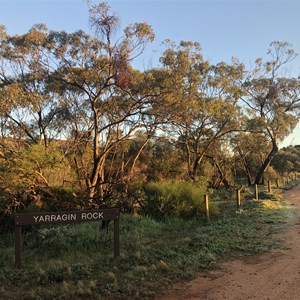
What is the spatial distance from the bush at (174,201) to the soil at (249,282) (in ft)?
24.3

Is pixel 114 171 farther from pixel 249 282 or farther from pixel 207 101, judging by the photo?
pixel 249 282

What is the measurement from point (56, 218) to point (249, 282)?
3995 millimetres

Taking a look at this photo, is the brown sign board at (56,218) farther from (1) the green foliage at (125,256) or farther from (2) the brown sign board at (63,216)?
(1) the green foliage at (125,256)

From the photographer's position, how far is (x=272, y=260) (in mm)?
6871

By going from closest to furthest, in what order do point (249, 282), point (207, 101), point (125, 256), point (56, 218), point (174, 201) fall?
point (249, 282) → point (125, 256) → point (56, 218) → point (174, 201) → point (207, 101)

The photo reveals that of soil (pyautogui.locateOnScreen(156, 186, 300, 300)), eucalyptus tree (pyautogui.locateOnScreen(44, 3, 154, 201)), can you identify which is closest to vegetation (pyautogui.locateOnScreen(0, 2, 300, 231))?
eucalyptus tree (pyautogui.locateOnScreen(44, 3, 154, 201))

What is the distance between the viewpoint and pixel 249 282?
560cm

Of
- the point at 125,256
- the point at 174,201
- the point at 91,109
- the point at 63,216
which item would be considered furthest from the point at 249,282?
the point at 91,109

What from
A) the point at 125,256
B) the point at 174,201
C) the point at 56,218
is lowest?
the point at 125,256

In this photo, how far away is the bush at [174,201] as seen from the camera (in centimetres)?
1469

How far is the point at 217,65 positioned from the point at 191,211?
1466cm

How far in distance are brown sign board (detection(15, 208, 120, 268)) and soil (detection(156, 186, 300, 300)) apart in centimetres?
234

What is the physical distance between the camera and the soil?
505 cm

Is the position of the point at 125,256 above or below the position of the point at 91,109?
below
